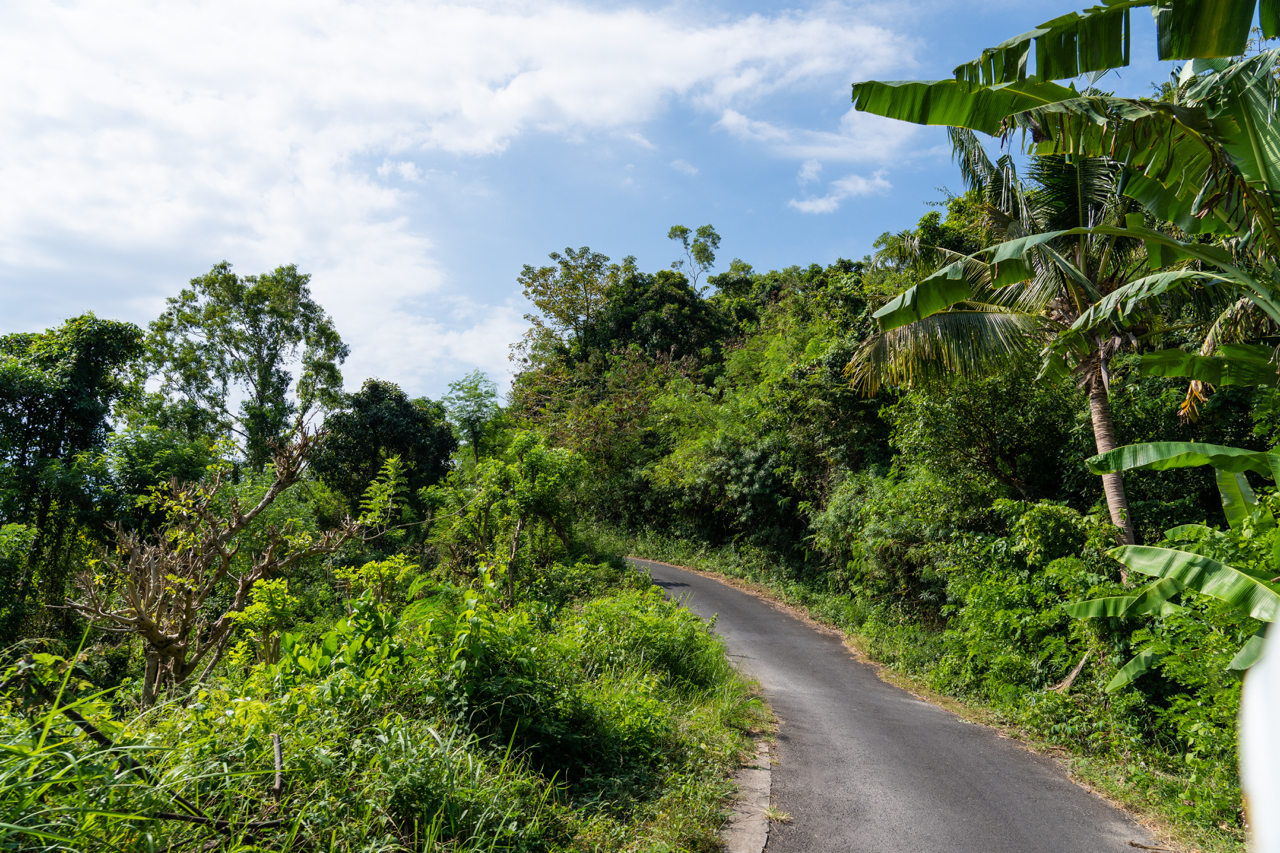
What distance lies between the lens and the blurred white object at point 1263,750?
38cm

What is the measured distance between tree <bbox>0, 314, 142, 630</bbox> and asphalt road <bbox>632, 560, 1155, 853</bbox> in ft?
46.8

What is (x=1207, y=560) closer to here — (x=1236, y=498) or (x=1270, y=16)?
(x=1236, y=498)

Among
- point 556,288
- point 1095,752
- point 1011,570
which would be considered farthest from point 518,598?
point 556,288

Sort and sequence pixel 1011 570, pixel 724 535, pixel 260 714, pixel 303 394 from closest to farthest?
1. pixel 260 714
2. pixel 1011 570
3. pixel 724 535
4. pixel 303 394

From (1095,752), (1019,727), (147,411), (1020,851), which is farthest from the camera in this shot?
(147,411)

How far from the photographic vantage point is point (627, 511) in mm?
27000

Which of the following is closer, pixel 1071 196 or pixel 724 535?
pixel 1071 196

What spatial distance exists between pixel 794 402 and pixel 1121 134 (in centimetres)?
1284

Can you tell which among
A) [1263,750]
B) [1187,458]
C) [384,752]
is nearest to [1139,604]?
[1187,458]

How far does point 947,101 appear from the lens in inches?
198

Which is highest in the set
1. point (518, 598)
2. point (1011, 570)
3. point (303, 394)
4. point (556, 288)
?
point (556, 288)

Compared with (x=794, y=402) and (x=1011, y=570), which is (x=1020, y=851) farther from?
(x=794, y=402)

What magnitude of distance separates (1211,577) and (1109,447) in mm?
4983

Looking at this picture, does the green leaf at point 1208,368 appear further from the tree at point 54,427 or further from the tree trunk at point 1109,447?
the tree at point 54,427
